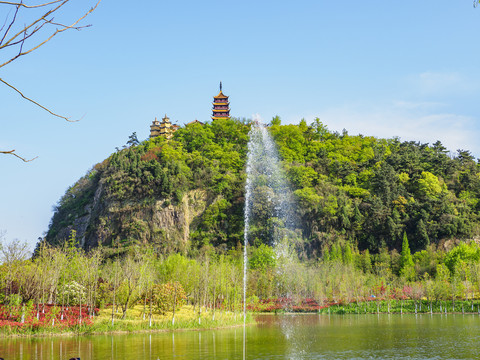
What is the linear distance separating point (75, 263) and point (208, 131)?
63.8 m

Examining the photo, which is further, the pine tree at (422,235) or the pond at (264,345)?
the pine tree at (422,235)

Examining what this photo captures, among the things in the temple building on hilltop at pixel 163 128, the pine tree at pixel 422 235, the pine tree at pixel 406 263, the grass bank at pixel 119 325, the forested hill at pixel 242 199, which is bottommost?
the grass bank at pixel 119 325

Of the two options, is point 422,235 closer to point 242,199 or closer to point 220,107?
point 242,199

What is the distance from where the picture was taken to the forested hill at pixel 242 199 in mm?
76875

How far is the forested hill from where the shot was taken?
76.9 meters

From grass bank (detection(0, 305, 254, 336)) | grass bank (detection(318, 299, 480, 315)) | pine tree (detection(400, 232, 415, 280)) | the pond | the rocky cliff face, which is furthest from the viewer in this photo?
the rocky cliff face

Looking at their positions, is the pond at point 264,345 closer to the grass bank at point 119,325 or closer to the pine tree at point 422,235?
the grass bank at point 119,325

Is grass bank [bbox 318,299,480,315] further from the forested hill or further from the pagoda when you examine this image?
the pagoda

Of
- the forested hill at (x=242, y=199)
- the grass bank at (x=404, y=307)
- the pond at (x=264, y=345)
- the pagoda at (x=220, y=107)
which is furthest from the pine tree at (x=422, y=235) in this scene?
the pagoda at (x=220, y=107)

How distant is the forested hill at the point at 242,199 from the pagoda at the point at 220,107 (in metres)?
16.3

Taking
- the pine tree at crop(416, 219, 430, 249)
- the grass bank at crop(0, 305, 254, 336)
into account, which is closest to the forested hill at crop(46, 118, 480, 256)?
the pine tree at crop(416, 219, 430, 249)

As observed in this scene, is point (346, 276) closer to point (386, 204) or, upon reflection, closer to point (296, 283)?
point (296, 283)

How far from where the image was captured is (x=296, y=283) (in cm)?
5847

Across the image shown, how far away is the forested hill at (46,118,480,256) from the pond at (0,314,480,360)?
147 ft
